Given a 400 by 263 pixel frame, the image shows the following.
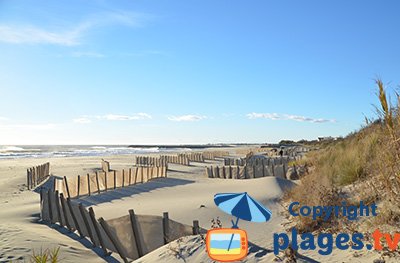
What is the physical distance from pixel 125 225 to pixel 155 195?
1032 cm

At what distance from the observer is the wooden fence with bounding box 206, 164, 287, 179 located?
22.6 meters

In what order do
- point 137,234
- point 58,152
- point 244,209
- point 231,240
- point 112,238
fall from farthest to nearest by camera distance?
point 58,152 < point 112,238 < point 137,234 < point 244,209 < point 231,240

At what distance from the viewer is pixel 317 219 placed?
806 centimetres

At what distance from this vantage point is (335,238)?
6.60 meters

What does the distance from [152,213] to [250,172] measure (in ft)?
38.1

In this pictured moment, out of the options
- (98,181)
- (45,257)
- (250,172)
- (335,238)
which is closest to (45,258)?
(45,257)

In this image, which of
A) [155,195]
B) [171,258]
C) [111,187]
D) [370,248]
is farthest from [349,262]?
[111,187]

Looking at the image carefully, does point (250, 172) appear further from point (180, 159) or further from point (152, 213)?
point (180, 159)

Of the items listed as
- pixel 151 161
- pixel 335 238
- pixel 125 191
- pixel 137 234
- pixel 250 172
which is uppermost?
pixel 151 161

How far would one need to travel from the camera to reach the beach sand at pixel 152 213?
634cm

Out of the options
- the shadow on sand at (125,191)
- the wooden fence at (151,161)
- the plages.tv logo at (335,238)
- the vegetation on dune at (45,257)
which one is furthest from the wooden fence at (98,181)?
the wooden fence at (151,161)

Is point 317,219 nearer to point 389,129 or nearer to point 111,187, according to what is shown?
point 389,129

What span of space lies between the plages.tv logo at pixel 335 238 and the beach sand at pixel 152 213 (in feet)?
0.67

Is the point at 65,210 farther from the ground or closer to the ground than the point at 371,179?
closer to the ground
